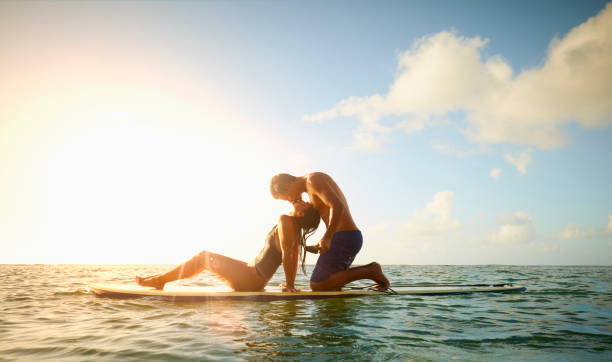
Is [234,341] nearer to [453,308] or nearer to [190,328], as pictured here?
[190,328]

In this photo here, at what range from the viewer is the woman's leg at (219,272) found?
4852 millimetres

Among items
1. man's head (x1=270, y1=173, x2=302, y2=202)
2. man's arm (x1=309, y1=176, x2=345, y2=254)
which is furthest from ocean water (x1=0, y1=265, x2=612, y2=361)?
man's head (x1=270, y1=173, x2=302, y2=202)

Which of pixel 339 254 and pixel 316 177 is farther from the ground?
pixel 316 177

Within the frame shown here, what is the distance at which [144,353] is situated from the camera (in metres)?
2.70

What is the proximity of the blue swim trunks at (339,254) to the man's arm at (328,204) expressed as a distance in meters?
0.47

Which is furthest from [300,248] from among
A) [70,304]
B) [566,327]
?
[70,304]

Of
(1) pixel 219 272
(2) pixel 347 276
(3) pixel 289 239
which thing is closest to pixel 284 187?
(3) pixel 289 239

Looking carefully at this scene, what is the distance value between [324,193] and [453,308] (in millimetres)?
2536

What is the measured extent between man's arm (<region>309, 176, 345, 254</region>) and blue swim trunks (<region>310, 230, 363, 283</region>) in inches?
18.6

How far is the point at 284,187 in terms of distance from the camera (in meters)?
4.90

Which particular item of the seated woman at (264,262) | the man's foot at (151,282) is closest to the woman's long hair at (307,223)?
the seated woman at (264,262)

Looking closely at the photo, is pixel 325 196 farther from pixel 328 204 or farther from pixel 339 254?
pixel 339 254

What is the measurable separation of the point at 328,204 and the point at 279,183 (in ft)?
2.50

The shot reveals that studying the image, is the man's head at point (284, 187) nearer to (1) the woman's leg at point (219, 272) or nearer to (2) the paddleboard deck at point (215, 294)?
(1) the woman's leg at point (219, 272)
